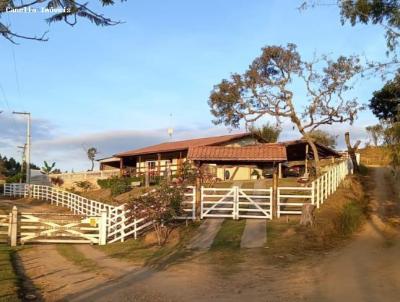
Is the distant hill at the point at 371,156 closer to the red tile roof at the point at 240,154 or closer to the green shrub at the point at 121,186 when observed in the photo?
the green shrub at the point at 121,186

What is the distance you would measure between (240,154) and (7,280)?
1420 cm

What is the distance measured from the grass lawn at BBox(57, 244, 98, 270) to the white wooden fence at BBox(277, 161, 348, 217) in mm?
8271

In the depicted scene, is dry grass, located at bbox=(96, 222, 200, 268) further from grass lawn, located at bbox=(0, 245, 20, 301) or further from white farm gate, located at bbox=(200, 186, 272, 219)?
grass lawn, located at bbox=(0, 245, 20, 301)

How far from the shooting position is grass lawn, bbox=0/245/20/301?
10.3 m

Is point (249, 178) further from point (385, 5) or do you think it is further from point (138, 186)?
point (385, 5)

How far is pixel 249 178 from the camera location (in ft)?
152

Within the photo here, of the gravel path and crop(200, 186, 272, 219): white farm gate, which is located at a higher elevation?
crop(200, 186, 272, 219): white farm gate

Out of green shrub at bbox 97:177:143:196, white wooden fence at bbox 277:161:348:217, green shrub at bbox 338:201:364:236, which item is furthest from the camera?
green shrub at bbox 97:177:143:196

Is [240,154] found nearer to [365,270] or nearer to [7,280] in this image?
[365,270]

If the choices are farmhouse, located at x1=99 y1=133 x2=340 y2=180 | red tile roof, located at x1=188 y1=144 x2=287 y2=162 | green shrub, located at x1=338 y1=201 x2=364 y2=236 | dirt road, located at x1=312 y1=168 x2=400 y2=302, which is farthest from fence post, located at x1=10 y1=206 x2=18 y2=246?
green shrub, located at x1=338 y1=201 x2=364 y2=236

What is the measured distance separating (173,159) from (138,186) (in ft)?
23.6

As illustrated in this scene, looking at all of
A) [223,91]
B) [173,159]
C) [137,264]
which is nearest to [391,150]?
[137,264]

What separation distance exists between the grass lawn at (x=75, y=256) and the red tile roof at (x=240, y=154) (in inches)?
269

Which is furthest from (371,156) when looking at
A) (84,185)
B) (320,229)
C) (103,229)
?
(103,229)
